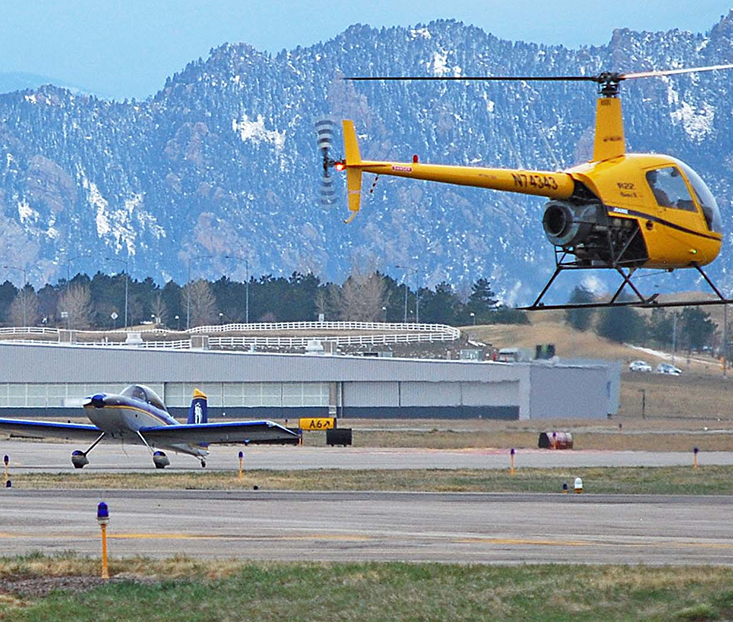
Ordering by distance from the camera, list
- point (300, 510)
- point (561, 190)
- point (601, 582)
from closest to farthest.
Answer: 1. point (601, 582)
2. point (561, 190)
3. point (300, 510)

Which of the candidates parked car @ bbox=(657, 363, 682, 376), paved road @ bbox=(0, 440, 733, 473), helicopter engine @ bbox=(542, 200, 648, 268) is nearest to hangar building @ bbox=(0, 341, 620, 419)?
parked car @ bbox=(657, 363, 682, 376)

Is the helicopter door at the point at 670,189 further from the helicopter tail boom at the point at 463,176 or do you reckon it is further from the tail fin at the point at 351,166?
the tail fin at the point at 351,166

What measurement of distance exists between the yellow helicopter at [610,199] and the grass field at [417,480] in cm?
1276

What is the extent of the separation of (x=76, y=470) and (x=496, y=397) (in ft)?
188

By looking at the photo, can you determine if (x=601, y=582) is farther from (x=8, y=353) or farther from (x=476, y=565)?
(x=8, y=353)

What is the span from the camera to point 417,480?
126ft

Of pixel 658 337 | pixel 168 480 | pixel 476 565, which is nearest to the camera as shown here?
pixel 476 565

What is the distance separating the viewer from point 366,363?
95.1m

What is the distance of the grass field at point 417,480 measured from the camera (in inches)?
1383

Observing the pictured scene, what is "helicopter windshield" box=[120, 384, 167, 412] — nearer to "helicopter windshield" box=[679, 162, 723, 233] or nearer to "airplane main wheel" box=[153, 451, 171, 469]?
"airplane main wheel" box=[153, 451, 171, 469]

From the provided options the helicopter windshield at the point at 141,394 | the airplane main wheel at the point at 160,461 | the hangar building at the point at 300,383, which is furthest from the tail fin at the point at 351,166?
the hangar building at the point at 300,383

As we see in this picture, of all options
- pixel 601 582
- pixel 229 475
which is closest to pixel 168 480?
pixel 229 475

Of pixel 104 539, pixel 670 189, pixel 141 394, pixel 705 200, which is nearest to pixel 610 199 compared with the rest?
pixel 670 189

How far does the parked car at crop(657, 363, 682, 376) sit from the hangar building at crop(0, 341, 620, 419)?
468 centimetres
